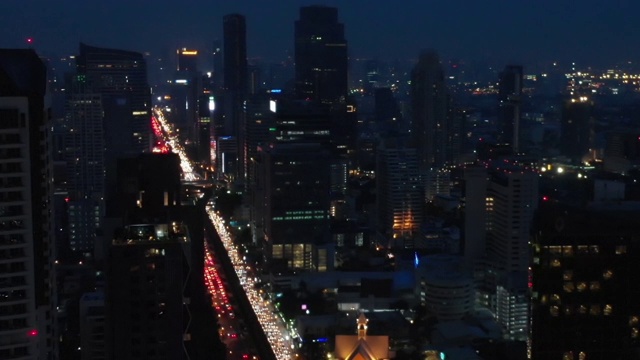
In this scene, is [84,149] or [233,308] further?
[84,149]

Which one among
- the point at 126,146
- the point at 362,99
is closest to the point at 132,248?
the point at 126,146

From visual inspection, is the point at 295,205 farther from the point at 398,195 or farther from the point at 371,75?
the point at 371,75

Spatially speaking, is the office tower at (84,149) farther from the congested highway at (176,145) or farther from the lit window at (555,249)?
the lit window at (555,249)

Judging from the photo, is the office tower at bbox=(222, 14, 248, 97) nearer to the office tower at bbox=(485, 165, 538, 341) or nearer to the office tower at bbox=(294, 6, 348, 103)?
the office tower at bbox=(294, 6, 348, 103)

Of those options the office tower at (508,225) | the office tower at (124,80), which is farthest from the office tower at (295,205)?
the office tower at (124,80)

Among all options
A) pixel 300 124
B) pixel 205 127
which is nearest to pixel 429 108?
pixel 300 124

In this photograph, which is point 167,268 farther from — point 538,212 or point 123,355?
point 538,212
